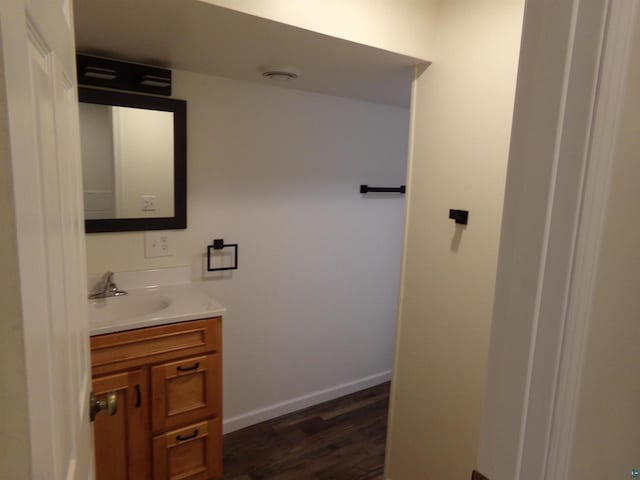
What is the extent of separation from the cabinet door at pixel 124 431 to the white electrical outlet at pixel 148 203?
78 centimetres

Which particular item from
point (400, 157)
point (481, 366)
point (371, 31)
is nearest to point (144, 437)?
point (481, 366)

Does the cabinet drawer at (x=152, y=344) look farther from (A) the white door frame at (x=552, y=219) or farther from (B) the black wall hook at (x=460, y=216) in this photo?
(A) the white door frame at (x=552, y=219)

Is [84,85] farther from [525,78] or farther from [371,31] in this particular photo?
[525,78]

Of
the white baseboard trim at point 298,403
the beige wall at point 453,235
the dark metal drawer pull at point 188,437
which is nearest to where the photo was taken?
the beige wall at point 453,235

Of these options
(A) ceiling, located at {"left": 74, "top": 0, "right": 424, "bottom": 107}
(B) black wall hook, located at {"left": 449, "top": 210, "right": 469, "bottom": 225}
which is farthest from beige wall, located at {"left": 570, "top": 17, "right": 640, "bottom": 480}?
(A) ceiling, located at {"left": 74, "top": 0, "right": 424, "bottom": 107}

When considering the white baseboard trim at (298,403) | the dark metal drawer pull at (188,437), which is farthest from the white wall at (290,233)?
the dark metal drawer pull at (188,437)

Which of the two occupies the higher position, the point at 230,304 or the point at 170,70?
the point at 170,70

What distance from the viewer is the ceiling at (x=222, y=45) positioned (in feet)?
4.29

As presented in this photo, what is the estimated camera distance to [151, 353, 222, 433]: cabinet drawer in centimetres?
175

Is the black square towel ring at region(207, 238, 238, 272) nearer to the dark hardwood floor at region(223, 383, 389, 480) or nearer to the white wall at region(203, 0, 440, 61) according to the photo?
the dark hardwood floor at region(223, 383, 389, 480)

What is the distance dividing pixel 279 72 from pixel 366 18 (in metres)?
0.58

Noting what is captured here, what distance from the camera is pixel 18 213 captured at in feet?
1.26

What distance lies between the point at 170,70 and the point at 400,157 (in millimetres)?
1585

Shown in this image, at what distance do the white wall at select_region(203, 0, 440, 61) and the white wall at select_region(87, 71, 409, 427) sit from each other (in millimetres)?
904
